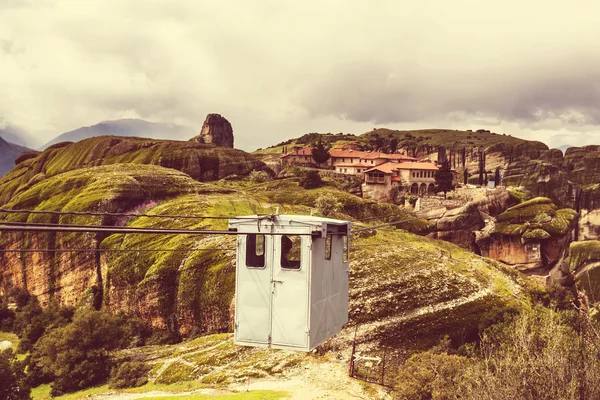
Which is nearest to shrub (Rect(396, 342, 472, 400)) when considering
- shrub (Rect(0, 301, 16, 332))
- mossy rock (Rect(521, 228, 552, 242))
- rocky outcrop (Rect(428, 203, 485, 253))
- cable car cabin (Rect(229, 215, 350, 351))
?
cable car cabin (Rect(229, 215, 350, 351))

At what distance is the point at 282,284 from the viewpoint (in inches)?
573

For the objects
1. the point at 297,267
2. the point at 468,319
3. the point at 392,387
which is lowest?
the point at 392,387

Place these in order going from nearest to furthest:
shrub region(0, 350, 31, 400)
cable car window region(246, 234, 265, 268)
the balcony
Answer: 1. cable car window region(246, 234, 265, 268)
2. shrub region(0, 350, 31, 400)
3. the balcony

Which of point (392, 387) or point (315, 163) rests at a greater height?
point (315, 163)

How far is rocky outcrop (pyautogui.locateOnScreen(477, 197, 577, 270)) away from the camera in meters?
77.3

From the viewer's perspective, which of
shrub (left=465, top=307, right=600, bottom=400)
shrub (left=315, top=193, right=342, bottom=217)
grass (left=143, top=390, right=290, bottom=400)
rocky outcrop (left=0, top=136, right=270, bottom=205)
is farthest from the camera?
rocky outcrop (left=0, top=136, right=270, bottom=205)

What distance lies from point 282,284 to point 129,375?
97.6 ft

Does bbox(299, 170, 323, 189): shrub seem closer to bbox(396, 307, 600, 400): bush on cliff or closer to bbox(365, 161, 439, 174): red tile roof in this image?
bbox(365, 161, 439, 174): red tile roof

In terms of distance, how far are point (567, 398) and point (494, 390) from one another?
115 inches

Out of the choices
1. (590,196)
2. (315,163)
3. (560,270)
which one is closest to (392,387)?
(560,270)

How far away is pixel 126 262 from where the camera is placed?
53688 mm

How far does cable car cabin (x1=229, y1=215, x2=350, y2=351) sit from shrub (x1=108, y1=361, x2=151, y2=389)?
26.9 metres

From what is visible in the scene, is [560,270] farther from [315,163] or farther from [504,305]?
[315,163]

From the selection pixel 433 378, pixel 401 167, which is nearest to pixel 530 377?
pixel 433 378
